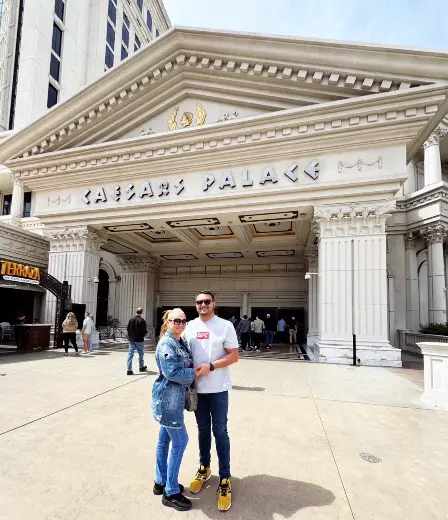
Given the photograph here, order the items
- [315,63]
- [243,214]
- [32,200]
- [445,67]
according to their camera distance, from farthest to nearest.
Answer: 1. [32,200]
2. [243,214]
3. [315,63]
4. [445,67]

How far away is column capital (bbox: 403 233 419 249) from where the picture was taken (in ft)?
54.5

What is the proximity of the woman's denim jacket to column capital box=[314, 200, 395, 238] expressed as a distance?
9898 mm

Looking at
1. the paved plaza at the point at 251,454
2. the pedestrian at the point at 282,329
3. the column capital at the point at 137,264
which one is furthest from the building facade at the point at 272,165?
the paved plaza at the point at 251,454

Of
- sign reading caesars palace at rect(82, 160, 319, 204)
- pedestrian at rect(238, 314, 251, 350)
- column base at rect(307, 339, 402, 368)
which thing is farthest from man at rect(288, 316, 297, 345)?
sign reading caesars palace at rect(82, 160, 319, 204)

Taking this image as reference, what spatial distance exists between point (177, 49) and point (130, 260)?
12.5 meters

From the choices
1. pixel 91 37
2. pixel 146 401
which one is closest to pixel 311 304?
pixel 146 401

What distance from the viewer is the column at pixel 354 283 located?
34.8ft

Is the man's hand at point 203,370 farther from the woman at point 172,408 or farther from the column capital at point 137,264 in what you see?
the column capital at point 137,264

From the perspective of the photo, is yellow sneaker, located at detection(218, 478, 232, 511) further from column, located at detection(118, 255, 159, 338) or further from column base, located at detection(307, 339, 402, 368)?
column, located at detection(118, 255, 159, 338)

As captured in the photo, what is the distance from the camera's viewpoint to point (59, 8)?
1243 inches

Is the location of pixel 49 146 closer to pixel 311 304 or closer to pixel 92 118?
A: pixel 92 118

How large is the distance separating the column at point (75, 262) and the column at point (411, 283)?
50.6 ft

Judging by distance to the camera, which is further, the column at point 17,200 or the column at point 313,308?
the column at point 17,200

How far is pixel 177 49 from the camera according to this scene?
13109 mm
